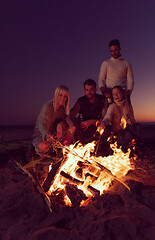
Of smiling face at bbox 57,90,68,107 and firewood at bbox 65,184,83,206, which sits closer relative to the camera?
firewood at bbox 65,184,83,206

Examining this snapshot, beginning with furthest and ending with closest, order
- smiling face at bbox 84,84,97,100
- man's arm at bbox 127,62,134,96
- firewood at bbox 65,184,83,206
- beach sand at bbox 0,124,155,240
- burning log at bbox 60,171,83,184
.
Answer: man's arm at bbox 127,62,134,96 → smiling face at bbox 84,84,97,100 → burning log at bbox 60,171,83,184 → firewood at bbox 65,184,83,206 → beach sand at bbox 0,124,155,240

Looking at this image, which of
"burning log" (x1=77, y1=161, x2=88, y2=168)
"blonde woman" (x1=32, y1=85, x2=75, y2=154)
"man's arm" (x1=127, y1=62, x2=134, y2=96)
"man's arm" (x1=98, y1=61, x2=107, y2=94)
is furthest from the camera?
"man's arm" (x1=98, y1=61, x2=107, y2=94)

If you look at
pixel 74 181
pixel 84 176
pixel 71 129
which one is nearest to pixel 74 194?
pixel 74 181

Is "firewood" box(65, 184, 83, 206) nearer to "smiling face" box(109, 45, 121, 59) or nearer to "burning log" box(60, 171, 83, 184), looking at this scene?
"burning log" box(60, 171, 83, 184)

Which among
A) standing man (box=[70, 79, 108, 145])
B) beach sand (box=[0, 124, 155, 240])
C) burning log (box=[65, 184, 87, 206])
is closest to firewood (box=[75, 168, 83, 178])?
burning log (box=[65, 184, 87, 206])

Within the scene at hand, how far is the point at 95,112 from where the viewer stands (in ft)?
16.1

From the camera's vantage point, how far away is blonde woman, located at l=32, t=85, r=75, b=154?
391 cm

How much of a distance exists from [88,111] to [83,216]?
3.09 metres

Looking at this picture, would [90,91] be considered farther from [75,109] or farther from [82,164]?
[82,164]

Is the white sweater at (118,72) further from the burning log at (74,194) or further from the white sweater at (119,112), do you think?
the burning log at (74,194)

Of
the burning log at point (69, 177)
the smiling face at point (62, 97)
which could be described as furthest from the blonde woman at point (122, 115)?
the burning log at point (69, 177)

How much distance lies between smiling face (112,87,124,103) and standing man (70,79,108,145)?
0.59m

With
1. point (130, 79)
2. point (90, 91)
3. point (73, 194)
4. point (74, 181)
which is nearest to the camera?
point (73, 194)

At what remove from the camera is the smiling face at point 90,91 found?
182 inches
